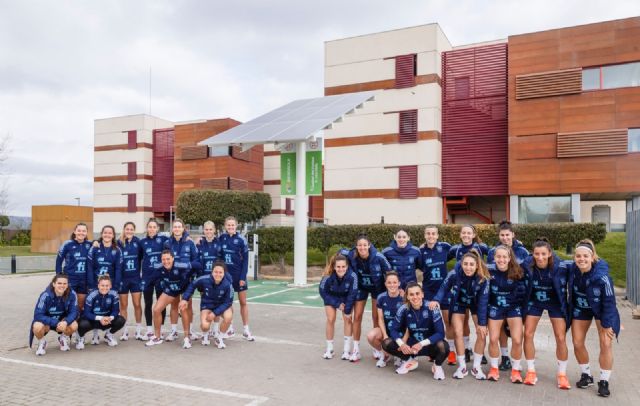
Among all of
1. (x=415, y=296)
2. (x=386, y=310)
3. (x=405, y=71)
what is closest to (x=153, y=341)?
(x=386, y=310)

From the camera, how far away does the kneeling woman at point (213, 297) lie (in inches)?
329

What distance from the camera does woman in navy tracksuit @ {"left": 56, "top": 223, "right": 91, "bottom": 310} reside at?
881 cm

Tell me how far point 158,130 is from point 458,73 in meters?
29.1

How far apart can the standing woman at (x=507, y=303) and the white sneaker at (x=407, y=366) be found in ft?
3.25

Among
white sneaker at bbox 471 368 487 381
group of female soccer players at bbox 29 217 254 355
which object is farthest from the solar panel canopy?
white sneaker at bbox 471 368 487 381

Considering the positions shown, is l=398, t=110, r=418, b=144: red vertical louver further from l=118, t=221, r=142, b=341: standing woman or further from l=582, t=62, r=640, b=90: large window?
l=118, t=221, r=142, b=341: standing woman

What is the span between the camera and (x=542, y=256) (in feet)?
20.7

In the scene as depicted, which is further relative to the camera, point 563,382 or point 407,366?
point 407,366

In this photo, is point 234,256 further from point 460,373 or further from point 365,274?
point 460,373

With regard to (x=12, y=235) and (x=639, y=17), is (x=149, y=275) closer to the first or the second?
(x=639, y=17)

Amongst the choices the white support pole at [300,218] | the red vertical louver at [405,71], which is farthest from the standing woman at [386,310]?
the red vertical louver at [405,71]

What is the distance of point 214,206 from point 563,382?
93.2ft

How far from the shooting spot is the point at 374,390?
6086 millimetres

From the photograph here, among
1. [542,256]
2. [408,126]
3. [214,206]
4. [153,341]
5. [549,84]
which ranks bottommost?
[153,341]
